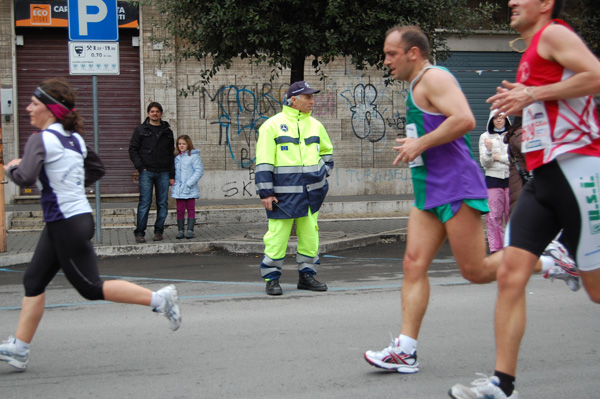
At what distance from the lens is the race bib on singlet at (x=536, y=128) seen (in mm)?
3625

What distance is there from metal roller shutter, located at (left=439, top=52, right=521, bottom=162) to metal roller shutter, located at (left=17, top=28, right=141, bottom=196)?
7.76 meters

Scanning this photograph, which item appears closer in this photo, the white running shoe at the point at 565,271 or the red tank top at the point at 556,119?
the red tank top at the point at 556,119

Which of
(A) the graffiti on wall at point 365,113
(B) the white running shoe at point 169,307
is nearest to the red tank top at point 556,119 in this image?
(B) the white running shoe at point 169,307

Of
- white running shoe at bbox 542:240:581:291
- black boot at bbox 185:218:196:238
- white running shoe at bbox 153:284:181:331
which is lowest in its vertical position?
black boot at bbox 185:218:196:238

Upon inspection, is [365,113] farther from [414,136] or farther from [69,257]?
[69,257]

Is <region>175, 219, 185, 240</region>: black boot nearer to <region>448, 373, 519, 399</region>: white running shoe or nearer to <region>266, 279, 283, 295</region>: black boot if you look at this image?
<region>266, 279, 283, 295</region>: black boot

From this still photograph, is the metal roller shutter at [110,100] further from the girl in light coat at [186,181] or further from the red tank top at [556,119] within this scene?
the red tank top at [556,119]

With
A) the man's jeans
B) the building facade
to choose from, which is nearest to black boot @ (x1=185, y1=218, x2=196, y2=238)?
the man's jeans

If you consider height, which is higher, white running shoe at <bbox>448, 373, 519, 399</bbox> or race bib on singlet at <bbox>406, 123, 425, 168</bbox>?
race bib on singlet at <bbox>406, 123, 425, 168</bbox>

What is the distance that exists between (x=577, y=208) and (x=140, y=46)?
1450 cm

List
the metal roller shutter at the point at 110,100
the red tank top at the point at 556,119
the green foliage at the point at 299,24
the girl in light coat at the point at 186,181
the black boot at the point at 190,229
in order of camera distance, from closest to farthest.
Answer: the red tank top at the point at 556,119 < the green foliage at the point at 299,24 < the black boot at the point at 190,229 < the girl in light coat at the point at 186,181 < the metal roller shutter at the point at 110,100

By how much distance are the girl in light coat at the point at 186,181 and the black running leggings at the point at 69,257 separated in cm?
687

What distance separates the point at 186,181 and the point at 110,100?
6.12 meters

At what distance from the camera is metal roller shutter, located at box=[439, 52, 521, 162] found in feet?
62.2
